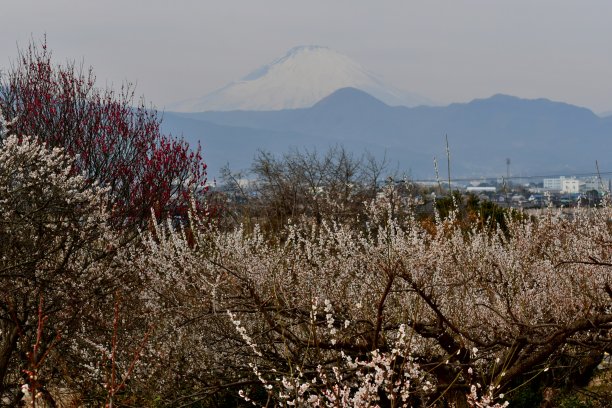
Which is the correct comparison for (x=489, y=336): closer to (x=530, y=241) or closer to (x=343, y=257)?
(x=343, y=257)

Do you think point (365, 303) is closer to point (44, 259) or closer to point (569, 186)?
point (44, 259)

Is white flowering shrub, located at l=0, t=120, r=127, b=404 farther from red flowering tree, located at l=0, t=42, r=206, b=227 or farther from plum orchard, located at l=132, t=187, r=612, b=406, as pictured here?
red flowering tree, located at l=0, t=42, r=206, b=227

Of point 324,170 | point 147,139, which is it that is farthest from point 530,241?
point 324,170

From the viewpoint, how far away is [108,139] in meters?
14.4

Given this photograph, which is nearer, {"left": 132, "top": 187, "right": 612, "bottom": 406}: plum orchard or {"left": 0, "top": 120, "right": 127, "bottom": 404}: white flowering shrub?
{"left": 132, "top": 187, "right": 612, "bottom": 406}: plum orchard

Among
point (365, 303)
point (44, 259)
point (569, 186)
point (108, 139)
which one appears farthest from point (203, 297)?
point (569, 186)

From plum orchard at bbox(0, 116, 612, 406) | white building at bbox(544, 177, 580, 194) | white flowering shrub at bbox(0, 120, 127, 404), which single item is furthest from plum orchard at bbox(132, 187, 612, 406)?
white building at bbox(544, 177, 580, 194)

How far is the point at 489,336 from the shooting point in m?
7.72

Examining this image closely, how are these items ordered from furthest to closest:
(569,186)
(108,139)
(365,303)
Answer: (569,186) → (108,139) → (365,303)

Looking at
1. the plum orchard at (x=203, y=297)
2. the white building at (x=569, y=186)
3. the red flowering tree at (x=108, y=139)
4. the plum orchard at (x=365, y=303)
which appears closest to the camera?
the plum orchard at (x=365, y=303)

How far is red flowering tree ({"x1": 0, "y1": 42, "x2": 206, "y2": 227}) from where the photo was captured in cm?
1370

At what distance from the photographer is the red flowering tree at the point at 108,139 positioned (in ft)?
44.9

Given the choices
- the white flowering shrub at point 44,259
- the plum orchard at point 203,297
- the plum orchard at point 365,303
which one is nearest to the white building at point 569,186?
the plum orchard at point 365,303

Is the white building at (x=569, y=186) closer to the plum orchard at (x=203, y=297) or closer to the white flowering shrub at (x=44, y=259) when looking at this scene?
the plum orchard at (x=203, y=297)
